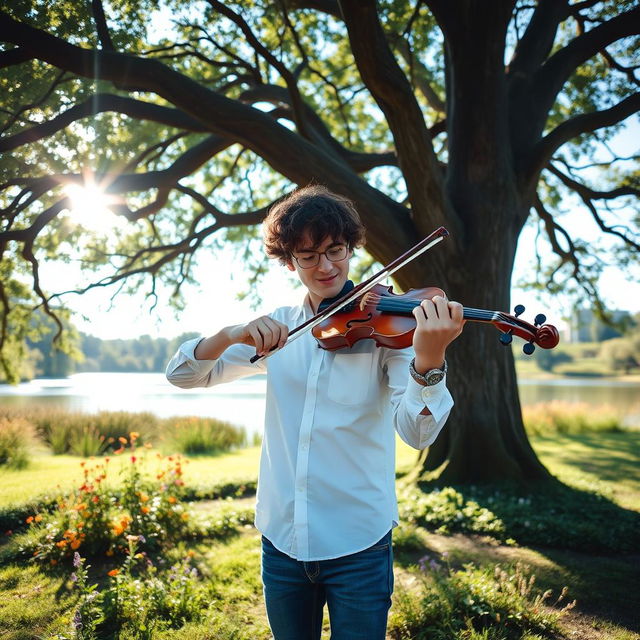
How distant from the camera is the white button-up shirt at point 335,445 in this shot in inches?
56.9

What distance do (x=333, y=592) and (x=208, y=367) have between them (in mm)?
778

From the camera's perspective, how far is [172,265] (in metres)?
8.49

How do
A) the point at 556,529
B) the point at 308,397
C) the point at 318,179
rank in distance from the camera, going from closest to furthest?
the point at 308,397, the point at 556,529, the point at 318,179

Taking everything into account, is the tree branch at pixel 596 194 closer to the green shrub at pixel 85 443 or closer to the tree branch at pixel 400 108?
the tree branch at pixel 400 108

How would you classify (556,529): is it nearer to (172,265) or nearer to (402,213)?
(402,213)

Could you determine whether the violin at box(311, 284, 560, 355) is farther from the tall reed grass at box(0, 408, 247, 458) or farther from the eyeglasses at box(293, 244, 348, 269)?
the tall reed grass at box(0, 408, 247, 458)

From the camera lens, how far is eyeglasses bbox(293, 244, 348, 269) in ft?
5.53

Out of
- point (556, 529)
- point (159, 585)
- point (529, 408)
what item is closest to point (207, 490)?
point (159, 585)

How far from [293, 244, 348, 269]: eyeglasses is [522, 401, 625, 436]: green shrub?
419 inches

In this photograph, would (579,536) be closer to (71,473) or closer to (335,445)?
(335,445)

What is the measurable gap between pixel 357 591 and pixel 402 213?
4.37m

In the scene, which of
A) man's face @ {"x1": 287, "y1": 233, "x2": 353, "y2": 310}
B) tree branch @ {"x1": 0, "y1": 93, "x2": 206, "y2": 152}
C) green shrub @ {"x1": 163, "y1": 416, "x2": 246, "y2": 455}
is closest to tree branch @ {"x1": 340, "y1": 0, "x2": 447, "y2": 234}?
tree branch @ {"x1": 0, "y1": 93, "x2": 206, "y2": 152}

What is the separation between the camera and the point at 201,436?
9.68 m

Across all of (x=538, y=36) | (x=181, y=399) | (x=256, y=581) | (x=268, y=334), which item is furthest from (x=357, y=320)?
(x=181, y=399)
